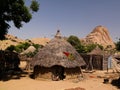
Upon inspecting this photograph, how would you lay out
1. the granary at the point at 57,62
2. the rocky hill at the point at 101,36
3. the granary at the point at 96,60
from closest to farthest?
the granary at the point at 57,62 → the granary at the point at 96,60 → the rocky hill at the point at 101,36

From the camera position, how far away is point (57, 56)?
70.5ft

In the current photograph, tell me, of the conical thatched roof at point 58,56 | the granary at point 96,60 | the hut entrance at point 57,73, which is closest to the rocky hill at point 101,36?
the granary at point 96,60

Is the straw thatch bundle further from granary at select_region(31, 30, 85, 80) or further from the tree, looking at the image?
the tree

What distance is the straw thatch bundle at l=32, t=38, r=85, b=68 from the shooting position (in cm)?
2098

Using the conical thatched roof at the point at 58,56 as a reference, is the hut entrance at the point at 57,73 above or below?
below

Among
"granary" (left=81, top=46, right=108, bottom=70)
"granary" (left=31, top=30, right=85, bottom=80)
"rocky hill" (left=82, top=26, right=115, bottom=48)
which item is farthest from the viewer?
"rocky hill" (left=82, top=26, right=115, bottom=48)

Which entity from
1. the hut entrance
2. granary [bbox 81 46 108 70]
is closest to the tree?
the hut entrance

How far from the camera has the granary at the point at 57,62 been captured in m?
20.9

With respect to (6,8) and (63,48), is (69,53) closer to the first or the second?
(63,48)

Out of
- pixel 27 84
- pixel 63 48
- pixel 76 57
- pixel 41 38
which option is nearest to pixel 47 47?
pixel 63 48

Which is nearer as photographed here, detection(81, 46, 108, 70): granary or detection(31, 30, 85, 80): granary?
detection(31, 30, 85, 80): granary

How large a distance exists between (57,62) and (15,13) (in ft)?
22.0

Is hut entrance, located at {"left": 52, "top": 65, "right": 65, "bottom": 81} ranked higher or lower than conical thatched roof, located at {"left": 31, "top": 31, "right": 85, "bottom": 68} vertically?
lower

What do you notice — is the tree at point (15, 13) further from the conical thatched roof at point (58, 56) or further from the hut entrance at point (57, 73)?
the hut entrance at point (57, 73)
